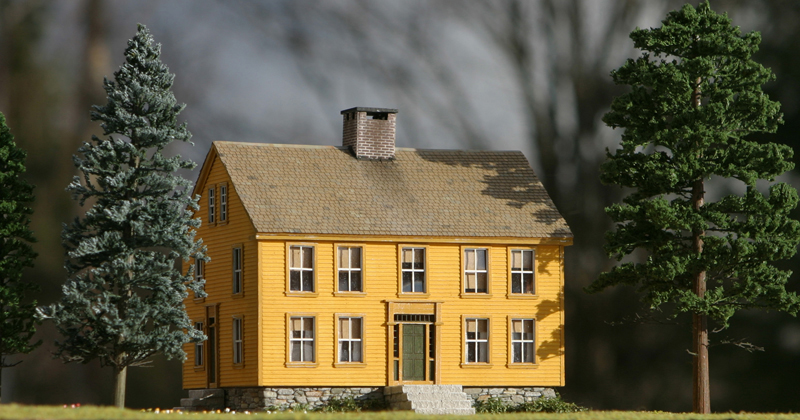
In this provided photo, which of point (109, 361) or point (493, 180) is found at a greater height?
→ point (493, 180)

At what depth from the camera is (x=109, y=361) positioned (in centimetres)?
→ 2925

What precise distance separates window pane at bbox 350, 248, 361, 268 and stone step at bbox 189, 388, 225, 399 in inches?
235

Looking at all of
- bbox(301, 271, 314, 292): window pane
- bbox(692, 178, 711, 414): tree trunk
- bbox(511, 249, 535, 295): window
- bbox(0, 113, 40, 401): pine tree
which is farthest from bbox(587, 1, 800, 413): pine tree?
Result: bbox(0, 113, 40, 401): pine tree

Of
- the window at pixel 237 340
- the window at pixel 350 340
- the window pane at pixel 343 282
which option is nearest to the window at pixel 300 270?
the window pane at pixel 343 282

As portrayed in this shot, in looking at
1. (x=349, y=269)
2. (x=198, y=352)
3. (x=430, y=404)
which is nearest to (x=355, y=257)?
(x=349, y=269)

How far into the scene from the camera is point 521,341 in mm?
35125

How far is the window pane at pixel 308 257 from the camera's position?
110 ft

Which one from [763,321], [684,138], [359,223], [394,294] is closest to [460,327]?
[394,294]

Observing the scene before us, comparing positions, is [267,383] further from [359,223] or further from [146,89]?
[146,89]

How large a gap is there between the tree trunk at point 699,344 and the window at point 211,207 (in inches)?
592

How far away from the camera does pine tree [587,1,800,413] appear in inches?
1264

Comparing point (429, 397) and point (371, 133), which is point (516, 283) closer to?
point (429, 397)

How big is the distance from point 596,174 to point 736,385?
35.9 feet

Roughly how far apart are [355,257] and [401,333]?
2.76 meters
